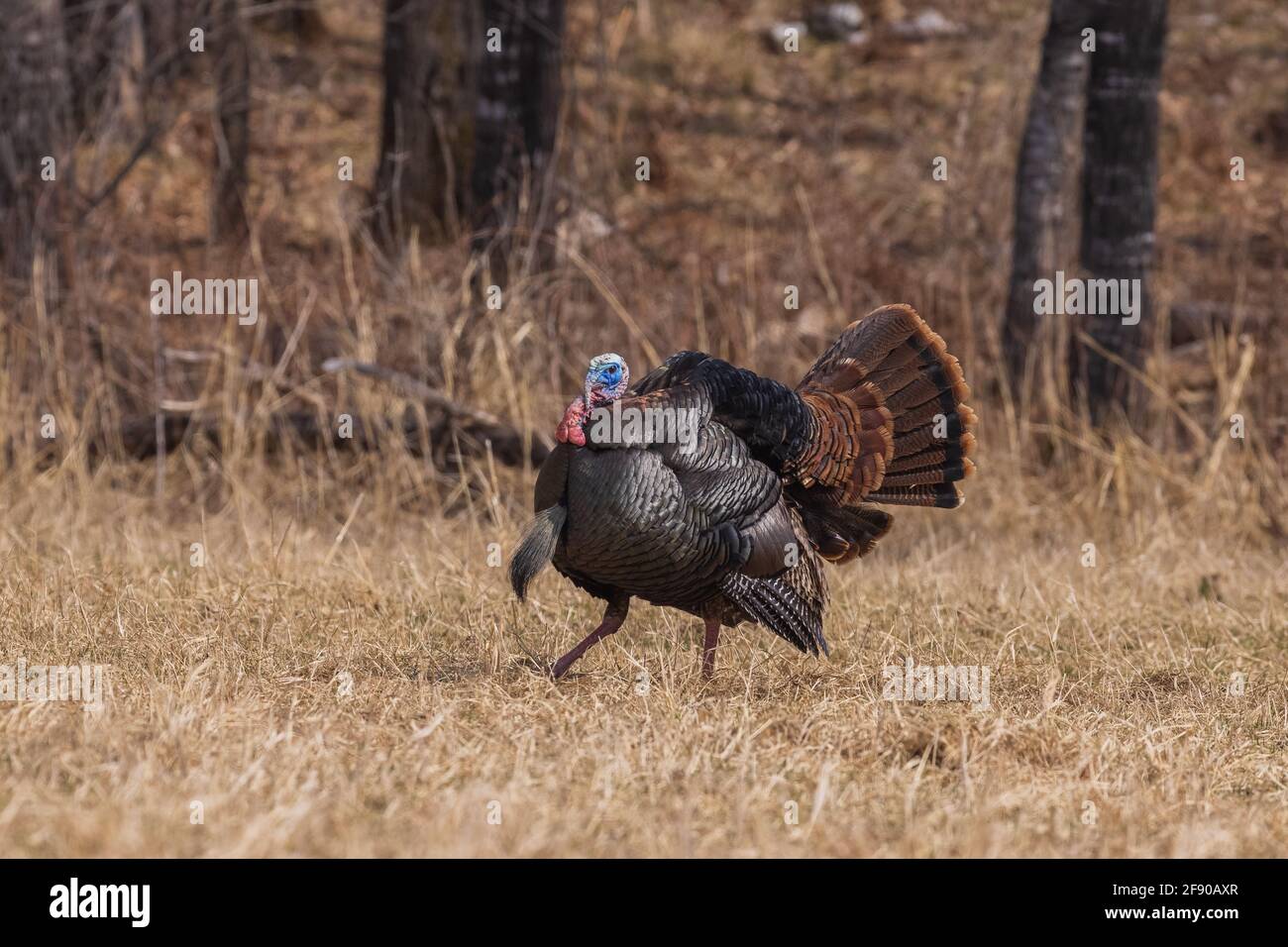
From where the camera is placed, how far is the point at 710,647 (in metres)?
4.85

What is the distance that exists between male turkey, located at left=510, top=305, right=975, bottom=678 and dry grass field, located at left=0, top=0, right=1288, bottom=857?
293 millimetres

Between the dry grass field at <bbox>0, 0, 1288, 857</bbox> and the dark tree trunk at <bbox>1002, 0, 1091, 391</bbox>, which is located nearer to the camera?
the dry grass field at <bbox>0, 0, 1288, 857</bbox>

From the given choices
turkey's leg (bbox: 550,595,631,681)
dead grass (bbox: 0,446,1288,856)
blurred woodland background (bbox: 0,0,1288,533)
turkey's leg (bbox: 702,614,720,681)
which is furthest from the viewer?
blurred woodland background (bbox: 0,0,1288,533)

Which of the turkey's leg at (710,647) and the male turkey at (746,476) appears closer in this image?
the male turkey at (746,476)

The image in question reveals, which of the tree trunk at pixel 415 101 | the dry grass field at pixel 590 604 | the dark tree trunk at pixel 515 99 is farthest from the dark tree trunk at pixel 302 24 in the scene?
the dark tree trunk at pixel 515 99

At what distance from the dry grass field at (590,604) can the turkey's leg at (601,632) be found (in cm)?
9

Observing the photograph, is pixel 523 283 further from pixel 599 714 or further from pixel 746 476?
pixel 599 714

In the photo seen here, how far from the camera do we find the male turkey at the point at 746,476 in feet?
14.1

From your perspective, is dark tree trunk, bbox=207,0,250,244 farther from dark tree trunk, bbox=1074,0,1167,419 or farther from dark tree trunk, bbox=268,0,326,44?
dark tree trunk, bbox=1074,0,1167,419

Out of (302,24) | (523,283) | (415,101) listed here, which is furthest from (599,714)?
(302,24)

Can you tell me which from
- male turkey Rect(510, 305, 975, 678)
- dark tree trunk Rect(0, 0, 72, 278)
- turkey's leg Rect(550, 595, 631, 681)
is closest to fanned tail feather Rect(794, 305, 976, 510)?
male turkey Rect(510, 305, 975, 678)

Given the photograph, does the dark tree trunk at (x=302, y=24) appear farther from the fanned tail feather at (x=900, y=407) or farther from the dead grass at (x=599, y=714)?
the fanned tail feather at (x=900, y=407)

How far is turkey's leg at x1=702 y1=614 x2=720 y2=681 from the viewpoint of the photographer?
4781 mm

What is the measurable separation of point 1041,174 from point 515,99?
2761mm
